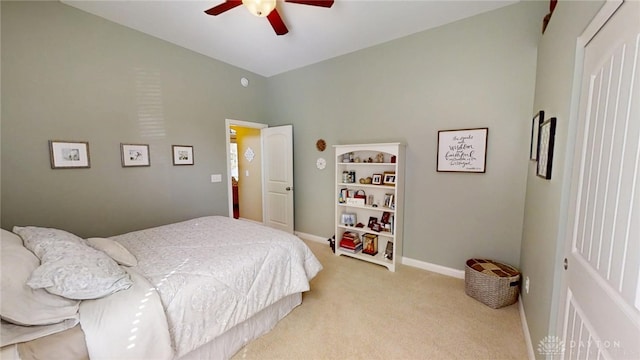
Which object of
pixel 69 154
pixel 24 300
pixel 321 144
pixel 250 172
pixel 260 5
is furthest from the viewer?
pixel 250 172

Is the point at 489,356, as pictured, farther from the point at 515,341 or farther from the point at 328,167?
the point at 328,167

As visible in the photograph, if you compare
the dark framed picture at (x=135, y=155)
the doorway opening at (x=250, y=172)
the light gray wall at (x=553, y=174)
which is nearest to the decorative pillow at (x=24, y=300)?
the dark framed picture at (x=135, y=155)

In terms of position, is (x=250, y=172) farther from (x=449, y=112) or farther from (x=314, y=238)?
(x=449, y=112)

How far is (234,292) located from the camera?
1.57 m

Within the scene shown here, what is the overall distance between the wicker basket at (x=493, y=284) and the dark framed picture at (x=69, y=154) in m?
4.03

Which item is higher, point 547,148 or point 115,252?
point 547,148

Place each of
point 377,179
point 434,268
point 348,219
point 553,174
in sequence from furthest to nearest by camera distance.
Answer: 1. point 348,219
2. point 377,179
3. point 434,268
4. point 553,174

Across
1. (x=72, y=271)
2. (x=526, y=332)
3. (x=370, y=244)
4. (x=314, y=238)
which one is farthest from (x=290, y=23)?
(x=526, y=332)

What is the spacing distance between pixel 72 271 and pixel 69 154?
74.4 inches

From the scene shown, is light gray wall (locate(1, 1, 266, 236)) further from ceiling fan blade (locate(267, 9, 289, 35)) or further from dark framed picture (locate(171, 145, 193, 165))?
ceiling fan blade (locate(267, 9, 289, 35))

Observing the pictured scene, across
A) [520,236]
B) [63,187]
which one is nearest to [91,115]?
[63,187]

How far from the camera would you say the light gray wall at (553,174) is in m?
1.19

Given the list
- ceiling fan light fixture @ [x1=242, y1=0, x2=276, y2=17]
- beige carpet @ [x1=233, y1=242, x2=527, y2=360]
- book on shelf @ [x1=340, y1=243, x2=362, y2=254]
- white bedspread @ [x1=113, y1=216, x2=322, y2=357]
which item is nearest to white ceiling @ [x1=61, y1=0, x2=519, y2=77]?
ceiling fan light fixture @ [x1=242, y1=0, x2=276, y2=17]

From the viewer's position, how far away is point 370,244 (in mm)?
3154
